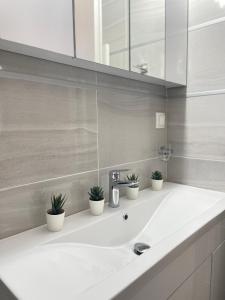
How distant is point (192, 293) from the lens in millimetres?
805

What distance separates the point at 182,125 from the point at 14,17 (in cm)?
105

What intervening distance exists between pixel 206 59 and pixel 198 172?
62cm

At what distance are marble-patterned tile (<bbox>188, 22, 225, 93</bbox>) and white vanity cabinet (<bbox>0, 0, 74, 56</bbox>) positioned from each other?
32.3 inches

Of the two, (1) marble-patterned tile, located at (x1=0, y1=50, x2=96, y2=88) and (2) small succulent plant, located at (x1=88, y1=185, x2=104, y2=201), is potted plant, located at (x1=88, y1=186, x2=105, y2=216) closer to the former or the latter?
(2) small succulent plant, located at (x1=88, y1=185, x2=104, y2=201)

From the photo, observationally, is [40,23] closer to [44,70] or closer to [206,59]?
[44,70]

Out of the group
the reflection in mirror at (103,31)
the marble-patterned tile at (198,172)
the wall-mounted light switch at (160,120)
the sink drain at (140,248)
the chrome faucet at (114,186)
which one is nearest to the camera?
the reflection in mirror at (103,31)

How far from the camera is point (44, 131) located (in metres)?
0.83

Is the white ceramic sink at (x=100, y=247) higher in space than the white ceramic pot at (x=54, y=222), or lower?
lower

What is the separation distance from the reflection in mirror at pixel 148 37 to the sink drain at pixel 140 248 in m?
0.74

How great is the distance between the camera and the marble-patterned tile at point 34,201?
75cm

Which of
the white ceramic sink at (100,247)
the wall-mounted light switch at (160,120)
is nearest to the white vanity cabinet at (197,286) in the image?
the white ceramic sink at (100,247)

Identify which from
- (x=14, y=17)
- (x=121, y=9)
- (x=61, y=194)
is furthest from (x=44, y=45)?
(x=61, y=194)

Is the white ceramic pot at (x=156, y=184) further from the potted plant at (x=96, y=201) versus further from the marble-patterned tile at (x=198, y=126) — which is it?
the potted plant at (x=96, y=201)

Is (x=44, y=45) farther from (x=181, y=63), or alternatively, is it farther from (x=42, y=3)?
(x=181, y=63)
